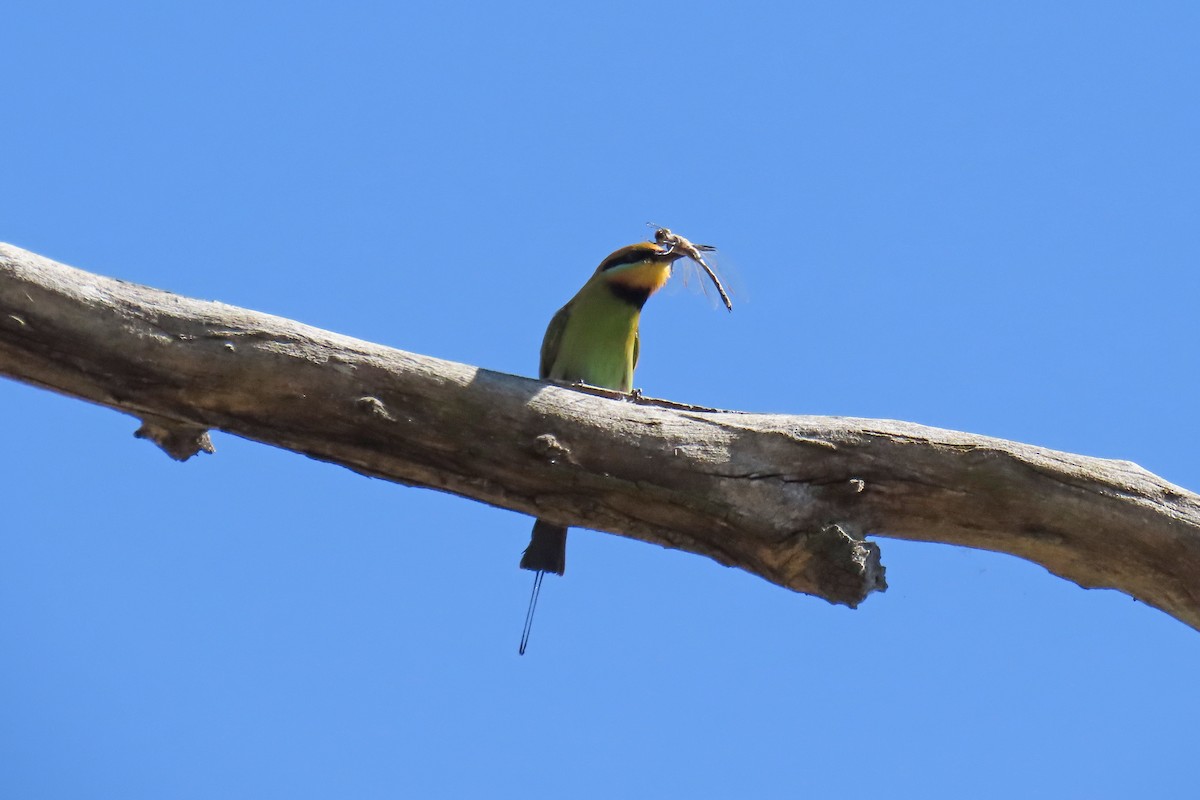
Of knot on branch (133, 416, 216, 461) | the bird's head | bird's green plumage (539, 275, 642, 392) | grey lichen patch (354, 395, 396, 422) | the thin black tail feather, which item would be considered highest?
the bird's head

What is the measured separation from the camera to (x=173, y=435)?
2732 mm

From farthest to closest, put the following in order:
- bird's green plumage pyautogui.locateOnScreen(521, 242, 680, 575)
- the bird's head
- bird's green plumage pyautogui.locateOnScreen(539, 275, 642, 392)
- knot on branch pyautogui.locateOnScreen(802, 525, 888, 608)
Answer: bird's green plumage pyautogui.locateOnScreen(539, 275, 642, 392), bird's green plumage pyautogui.locateOnScreen(521, 242, 680, 575), the bird's head, knot on branch pyautogui.locateOnScreen(802, 525, 888, 608)

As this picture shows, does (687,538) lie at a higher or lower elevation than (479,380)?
lower

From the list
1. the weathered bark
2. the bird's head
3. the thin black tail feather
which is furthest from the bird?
the weathered bark

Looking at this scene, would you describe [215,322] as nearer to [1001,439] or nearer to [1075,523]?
[1001,439]

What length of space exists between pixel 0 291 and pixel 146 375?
348 mm

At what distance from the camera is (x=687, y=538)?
2.79 meters

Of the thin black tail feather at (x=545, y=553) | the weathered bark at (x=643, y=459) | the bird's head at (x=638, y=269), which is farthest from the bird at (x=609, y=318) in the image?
the weathered bark at (x=643, y=459)

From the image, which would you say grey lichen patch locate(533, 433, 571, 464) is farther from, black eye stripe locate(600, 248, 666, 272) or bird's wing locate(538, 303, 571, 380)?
bird's wing locate(538, 303, 571, 380)

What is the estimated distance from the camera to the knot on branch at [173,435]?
8.90ft

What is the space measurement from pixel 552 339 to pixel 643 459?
278 cm

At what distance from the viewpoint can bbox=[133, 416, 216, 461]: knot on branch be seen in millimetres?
2713

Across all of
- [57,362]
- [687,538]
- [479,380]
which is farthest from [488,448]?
[57,362]

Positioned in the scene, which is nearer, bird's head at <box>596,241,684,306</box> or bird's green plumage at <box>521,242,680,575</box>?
bird's head at <box>596,241,684,306</box>
